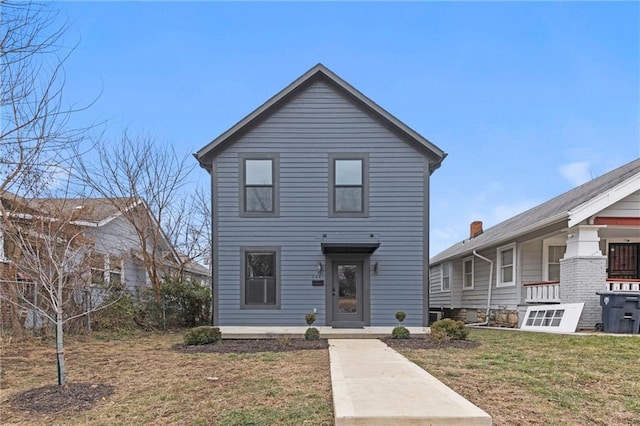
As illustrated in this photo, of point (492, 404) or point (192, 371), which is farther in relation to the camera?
point (192, 371)

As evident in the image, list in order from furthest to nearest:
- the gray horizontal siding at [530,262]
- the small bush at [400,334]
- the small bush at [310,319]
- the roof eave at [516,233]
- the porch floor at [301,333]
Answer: the gray horizontal siding at [530,262] < the roof eave at [516,233] < the small bush at [310,319] < the porch floor at [301,333] < the small bush at [400,334]

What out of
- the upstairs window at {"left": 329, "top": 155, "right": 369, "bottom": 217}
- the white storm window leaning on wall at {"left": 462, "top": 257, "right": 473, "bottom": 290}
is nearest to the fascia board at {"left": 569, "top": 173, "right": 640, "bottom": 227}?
the upstairs window at {"left": 329, "top": 155, "right": 369, "bottom": 217}


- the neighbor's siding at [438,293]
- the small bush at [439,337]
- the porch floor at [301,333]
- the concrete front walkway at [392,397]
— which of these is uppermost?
the concrete front walkway at [392,397]

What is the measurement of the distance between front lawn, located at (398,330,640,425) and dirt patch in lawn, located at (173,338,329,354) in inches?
79.4

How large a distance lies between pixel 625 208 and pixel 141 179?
14.4 m

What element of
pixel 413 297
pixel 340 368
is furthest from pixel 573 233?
pixel 340 368

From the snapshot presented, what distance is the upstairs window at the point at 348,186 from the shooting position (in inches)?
420

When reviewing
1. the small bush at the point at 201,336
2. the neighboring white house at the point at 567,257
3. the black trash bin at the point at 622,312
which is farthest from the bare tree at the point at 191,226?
the black trash bin at the point at 622,312

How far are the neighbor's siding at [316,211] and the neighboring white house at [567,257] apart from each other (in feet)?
12.1

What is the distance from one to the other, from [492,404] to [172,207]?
574 inches

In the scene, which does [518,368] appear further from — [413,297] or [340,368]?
[413,297]

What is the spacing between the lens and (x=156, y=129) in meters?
14.5

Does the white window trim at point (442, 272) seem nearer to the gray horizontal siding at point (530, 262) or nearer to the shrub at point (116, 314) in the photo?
the gray horizontal siding at point (530, 262)

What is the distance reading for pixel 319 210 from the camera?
34.9 feet
